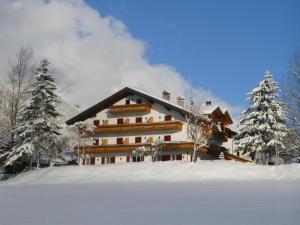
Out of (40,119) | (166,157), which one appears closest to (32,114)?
(40,119)

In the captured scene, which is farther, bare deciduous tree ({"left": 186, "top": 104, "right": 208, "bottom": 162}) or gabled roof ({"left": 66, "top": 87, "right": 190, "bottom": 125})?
gabled roof ({"left": 66, "top": 87, "right": 190, "bottom": 125})

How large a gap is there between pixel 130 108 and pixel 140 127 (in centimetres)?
266

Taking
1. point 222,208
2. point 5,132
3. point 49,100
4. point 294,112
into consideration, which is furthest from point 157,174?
point 222,208

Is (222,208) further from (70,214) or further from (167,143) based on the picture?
(167,143)

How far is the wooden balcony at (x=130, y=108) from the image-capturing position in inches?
2176

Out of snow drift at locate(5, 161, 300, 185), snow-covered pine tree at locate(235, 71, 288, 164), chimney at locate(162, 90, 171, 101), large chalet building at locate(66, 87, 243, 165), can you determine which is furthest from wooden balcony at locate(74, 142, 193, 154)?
snow drift at locate(5, 161, 300, 185)

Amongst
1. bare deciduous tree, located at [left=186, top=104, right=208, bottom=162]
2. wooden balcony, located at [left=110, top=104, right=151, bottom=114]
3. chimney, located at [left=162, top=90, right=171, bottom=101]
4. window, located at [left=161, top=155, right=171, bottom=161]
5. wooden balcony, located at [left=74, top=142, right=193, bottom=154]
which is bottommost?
window, located at [left=161, top=155, right=171, bottom=161]

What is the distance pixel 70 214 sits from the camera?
41.4 feet

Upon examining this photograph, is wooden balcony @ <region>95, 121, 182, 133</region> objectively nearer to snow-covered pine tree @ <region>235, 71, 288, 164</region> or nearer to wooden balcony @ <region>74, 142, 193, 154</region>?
wooden balcony @ <region>74, 142, 193, 154</region>

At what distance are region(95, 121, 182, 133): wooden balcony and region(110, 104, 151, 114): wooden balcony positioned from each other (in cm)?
168

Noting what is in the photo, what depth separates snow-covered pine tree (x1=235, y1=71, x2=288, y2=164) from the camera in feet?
160

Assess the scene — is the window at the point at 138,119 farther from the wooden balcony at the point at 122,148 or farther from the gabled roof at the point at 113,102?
the wooden balcony at the point at 122,148

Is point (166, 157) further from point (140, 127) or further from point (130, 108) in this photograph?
point (130, 108)

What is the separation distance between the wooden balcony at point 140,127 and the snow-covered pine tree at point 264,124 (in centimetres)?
762
